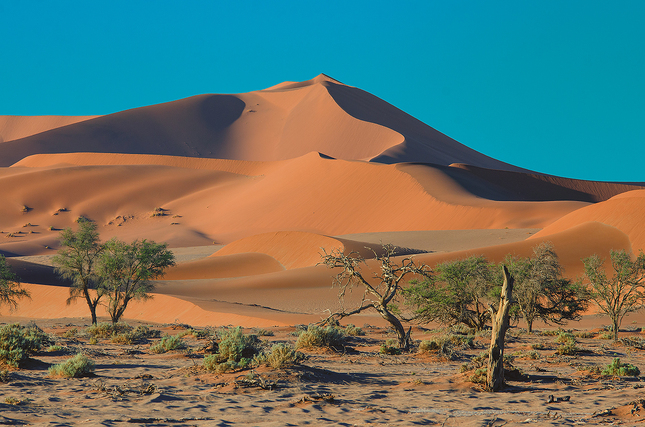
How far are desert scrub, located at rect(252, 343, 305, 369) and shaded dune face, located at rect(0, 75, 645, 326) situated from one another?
2.84 m

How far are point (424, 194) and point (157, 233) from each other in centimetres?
3331

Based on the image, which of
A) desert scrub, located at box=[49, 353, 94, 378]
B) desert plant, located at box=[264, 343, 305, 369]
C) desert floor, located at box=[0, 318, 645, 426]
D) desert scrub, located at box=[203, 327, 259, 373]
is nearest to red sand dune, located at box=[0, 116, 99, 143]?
desert scrub, located at box=[203, 327, 259, 373]

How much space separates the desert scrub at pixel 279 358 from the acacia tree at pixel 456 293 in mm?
10326

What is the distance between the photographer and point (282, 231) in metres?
50.9

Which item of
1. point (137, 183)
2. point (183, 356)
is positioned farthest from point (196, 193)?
point (183, 356)

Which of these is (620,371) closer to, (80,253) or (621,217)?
(80,253)

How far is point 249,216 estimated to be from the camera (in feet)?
247

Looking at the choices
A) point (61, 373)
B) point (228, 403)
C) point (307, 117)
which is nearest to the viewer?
point (228, 403)

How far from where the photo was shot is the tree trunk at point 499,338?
8.17m

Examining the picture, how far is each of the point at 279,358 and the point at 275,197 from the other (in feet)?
224

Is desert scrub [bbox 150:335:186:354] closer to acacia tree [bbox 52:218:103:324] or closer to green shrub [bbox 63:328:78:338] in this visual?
green shrub [bbox 63:328:78:338]

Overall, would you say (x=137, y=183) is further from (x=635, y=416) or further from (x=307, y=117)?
(x=635, y=416)

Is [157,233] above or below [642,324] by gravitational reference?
above

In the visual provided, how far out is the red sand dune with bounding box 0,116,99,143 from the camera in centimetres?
15212
